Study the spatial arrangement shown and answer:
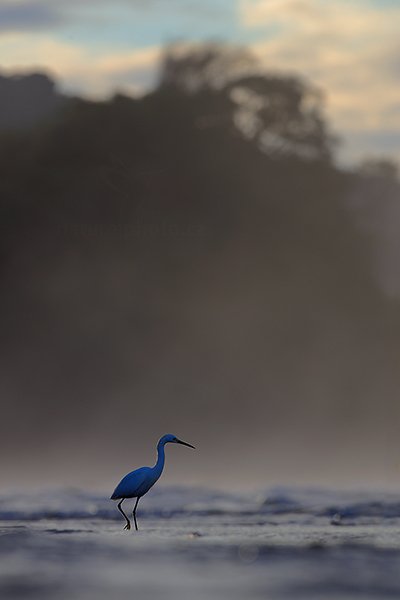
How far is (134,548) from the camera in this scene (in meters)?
13.6

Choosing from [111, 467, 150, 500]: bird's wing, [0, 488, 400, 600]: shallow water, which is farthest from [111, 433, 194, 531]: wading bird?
[0, 488, 400, 600]: shallow water

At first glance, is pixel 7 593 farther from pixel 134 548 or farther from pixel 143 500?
pixel 143 500

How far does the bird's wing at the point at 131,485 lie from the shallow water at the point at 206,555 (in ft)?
1.23

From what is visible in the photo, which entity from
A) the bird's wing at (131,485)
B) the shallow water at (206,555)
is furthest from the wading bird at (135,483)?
the shallow water at (206,555)

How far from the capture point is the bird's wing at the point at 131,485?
1808cm

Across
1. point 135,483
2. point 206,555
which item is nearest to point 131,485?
point 135,483

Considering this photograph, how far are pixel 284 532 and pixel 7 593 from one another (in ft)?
22.2

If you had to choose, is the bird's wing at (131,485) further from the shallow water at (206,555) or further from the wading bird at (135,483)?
the shallow water at (206,555)

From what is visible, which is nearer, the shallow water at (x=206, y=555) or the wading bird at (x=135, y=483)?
the shallow water at (x=206, y=555)

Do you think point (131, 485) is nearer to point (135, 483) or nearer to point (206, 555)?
point (135, 483)

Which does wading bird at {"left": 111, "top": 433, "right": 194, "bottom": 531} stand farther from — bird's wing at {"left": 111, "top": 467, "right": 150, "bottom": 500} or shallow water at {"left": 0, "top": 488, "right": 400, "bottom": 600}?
shallow water at {"left": 0, "top": 488, "right": 400, "bottom": 600}

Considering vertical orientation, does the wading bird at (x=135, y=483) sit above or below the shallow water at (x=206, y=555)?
above

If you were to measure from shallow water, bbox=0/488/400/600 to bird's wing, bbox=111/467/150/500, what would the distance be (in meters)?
0.38

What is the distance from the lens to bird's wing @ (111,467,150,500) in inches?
712
